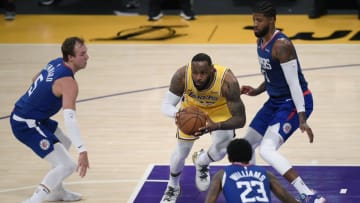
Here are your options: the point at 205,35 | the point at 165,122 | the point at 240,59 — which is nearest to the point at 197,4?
the point at 205,35

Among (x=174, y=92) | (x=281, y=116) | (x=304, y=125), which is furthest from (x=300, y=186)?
(x=174, y=92)

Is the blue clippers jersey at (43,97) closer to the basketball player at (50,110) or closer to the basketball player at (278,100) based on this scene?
the basketball player at (50,110)

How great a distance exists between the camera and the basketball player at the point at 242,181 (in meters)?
6.56

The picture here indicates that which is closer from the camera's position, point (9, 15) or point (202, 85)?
point (202, 85)

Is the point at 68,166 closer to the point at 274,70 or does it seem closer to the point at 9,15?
the point at 274,70

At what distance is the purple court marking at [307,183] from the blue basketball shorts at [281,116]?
788 millimetres

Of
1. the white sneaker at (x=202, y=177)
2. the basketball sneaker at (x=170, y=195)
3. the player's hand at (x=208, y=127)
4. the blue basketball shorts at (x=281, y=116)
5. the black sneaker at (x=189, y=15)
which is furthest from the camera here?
the black sneaker at (x=189, y=15)

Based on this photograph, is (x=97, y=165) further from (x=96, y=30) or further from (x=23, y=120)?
(x=96, y=30)

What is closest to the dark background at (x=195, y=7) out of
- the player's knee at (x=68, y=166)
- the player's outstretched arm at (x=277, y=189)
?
the player's knee at (x=68, y=166)

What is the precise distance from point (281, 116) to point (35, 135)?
8.29ft

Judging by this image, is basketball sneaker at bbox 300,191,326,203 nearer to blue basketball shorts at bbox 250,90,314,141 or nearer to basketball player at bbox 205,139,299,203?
blue basketball shorts at bbox 250,90,314,141

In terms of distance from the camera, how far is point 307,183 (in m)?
9.19

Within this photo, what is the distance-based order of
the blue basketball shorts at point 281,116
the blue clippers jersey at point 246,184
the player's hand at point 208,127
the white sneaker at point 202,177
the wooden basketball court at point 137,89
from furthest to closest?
1. the wooden basketball court at point 137,89
2. the white sneaker at point 202,177
3. the blue basketball shorts at point 281,116
4. the player's hand at point 208,127
5. the blue clippers jersey at point 246,184

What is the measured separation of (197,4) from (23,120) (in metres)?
12.1
